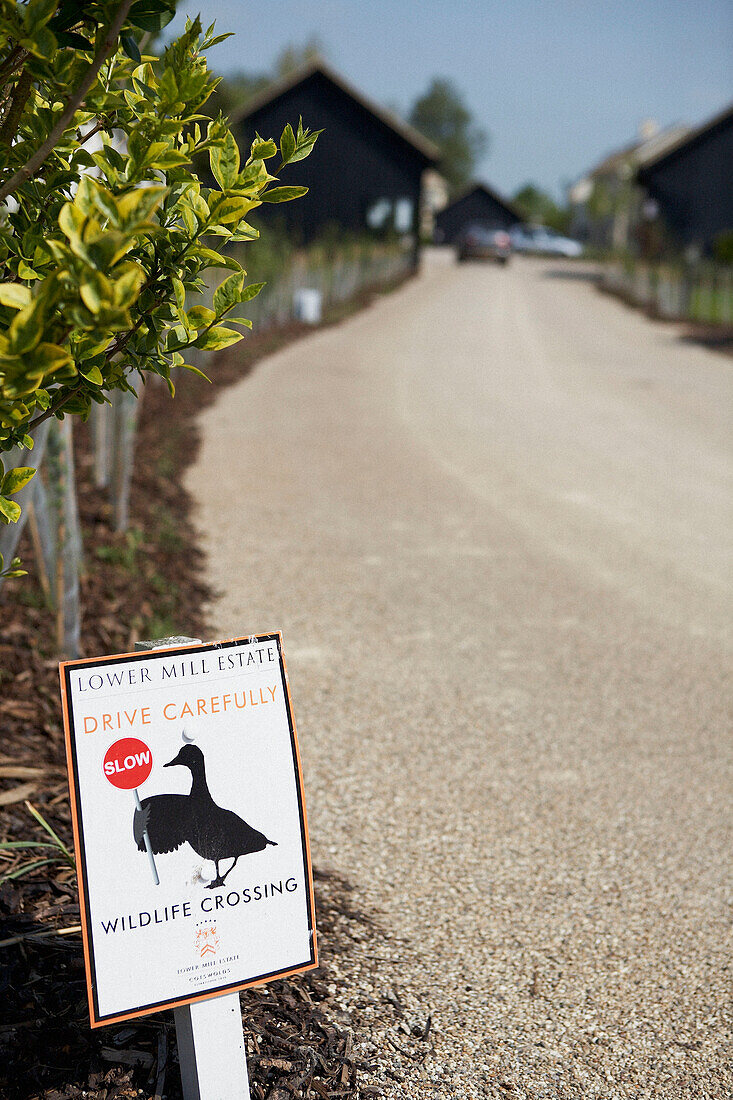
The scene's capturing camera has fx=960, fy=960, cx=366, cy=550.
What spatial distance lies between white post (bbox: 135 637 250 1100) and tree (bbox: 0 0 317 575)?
0.56m

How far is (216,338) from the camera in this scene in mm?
1524

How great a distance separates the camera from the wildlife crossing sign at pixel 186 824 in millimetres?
1608

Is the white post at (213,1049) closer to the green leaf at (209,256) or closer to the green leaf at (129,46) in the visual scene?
the green leaf at (209,256)

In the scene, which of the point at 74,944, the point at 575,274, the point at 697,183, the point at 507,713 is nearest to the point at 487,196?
the point at 575,274

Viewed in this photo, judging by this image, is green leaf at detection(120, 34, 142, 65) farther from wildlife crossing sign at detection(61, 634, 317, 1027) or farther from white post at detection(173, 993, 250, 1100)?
white post at detection(173, 993, 250, 1100)

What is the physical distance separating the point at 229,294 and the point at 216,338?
0.24ft

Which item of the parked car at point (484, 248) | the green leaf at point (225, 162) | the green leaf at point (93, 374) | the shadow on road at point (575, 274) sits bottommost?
the green leaf at point (93, 374)

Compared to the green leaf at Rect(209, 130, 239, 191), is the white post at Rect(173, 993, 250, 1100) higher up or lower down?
lower down

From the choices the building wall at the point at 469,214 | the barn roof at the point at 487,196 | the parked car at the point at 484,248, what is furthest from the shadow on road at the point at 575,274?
the building wall at the point at 469,214

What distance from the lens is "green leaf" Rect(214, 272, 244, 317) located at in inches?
58.6

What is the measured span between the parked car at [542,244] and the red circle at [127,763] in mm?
53724

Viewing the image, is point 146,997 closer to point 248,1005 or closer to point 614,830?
point 248,1005

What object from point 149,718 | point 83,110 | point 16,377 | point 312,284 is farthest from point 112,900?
point 312,284

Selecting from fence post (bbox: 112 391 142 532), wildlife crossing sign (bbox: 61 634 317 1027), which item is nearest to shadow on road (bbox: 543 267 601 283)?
fence post (bbox: 112 391 142 532)
